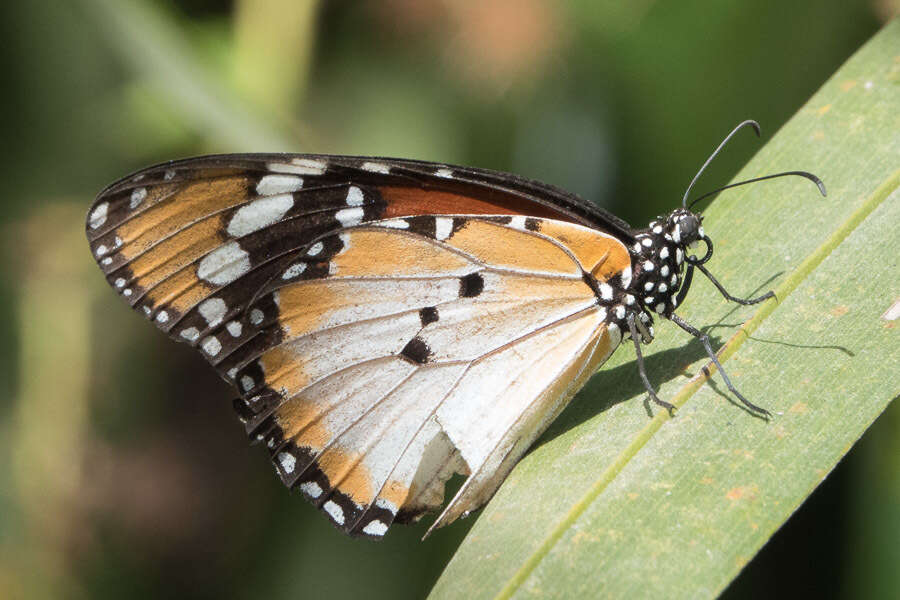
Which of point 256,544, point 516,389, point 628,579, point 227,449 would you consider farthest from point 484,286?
point 227,449

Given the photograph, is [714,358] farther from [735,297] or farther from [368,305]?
[368,305]

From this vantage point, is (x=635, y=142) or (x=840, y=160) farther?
(x=635, y=142)

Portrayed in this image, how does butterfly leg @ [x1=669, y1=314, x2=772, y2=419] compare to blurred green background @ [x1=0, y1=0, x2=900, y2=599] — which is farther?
blurred green background @ [x1=0, y1=0, x2=900, y2=599]

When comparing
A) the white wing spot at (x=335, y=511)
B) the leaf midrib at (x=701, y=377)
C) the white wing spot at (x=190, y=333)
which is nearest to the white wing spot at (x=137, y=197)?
the white wing spot at (x=190, y=333)

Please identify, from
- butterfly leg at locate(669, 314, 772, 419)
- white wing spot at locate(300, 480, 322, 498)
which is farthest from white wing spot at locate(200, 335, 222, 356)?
butterfly leg at locate(669, 314, 772, 419)

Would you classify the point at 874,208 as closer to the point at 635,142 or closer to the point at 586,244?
the point at 586,244

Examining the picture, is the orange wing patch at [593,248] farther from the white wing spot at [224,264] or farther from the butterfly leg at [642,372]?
the white wing spot at [224,264]

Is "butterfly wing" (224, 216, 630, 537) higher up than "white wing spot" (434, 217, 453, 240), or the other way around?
"white wing spot" (434, 217, 453, 240)

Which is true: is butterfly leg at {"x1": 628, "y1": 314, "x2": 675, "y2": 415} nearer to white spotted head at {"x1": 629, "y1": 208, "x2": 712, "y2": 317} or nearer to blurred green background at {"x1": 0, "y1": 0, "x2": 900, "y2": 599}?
white spotted head at {"x1": 629, "y1": 208, "x2": 712, "y2": 317}
